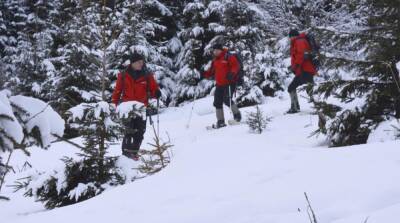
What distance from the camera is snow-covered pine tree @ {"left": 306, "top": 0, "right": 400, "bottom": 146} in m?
5.74

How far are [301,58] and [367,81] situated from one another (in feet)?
12.9

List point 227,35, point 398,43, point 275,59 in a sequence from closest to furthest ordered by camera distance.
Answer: point 398,43
point 275,59
point 227,35

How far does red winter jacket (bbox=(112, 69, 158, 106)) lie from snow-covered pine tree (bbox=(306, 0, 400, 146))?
10.9 feet

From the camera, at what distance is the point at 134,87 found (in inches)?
312

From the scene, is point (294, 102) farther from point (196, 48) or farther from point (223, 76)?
point (196, 48)

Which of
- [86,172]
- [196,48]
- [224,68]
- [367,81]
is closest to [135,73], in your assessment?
[86,172]

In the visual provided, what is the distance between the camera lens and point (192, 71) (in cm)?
1869

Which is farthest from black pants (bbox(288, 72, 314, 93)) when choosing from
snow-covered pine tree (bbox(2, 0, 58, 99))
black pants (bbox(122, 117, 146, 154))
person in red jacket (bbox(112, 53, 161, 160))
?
snow-covered pine tree (bbox(2, 0, 58, 99))

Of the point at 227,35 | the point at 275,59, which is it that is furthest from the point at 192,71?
the point at 275,59

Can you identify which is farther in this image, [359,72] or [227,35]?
[227,35]

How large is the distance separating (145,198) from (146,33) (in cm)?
1578

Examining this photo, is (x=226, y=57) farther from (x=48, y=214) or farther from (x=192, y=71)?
(x=192, y=71)

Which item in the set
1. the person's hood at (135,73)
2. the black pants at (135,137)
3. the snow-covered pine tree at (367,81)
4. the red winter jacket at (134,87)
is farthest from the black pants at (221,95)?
the snow-covered pine tree at (367,81)

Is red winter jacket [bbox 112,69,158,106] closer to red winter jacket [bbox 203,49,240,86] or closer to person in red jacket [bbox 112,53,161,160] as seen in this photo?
person in red jacket [bbox 112,53,161,160]
